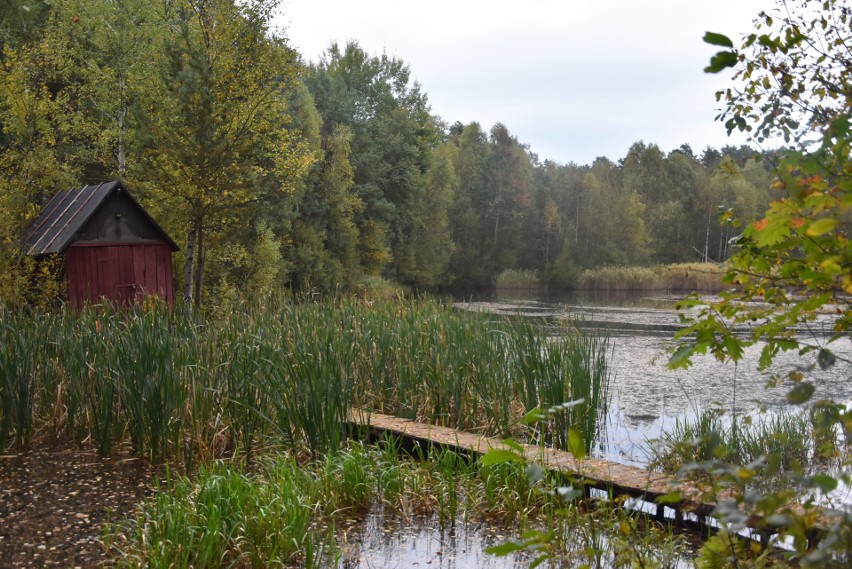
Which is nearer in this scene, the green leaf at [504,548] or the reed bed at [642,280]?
the green leaf at [504,548]

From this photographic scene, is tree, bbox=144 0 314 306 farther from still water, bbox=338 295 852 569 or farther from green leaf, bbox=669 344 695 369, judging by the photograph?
green leaf, bbox=669 344 695 369

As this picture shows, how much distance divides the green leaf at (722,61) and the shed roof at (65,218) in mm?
9747

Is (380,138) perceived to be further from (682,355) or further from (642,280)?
(682,355)

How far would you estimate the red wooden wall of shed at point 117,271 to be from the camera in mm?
10578

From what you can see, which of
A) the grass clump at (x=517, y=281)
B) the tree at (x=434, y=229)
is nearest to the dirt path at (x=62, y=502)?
the tree at (x=434, y=229)

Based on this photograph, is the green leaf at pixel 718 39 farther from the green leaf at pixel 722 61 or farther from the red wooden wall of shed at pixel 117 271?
the red wooden wall of shed at pixel 117 271

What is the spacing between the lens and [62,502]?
4.40 m

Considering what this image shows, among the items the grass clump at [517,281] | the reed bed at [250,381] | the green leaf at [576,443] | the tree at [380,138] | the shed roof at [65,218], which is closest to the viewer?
the green leaf at [576,443]

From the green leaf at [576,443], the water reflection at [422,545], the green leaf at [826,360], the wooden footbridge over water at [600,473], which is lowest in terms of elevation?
the water reflection at [422,545]

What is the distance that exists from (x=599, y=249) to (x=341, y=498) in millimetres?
37812

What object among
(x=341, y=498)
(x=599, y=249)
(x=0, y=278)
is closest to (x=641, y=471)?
(x=341, y=498)

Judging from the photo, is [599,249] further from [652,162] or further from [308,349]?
[308,349]

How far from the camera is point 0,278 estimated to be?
27.4ft

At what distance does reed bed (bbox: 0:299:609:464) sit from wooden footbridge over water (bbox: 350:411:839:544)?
36 cm
